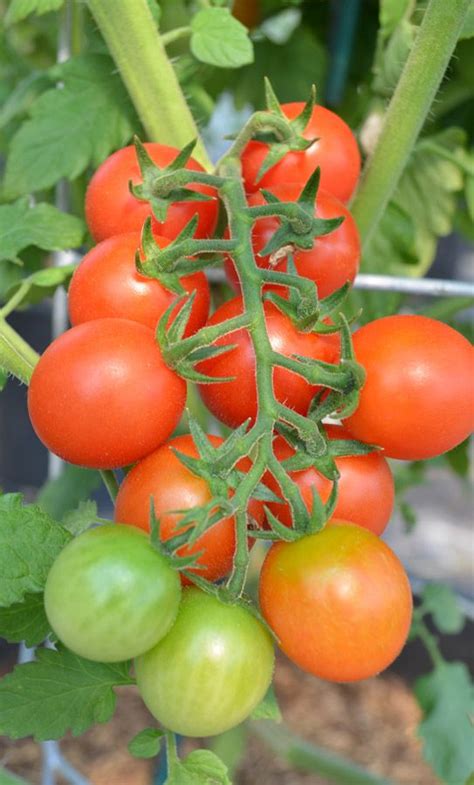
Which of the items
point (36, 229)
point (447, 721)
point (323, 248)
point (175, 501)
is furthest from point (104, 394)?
A: point (447, 721)

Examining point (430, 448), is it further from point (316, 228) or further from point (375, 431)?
point (316, 228)

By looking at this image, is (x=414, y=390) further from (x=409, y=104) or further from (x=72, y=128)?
(x=72, y=128)

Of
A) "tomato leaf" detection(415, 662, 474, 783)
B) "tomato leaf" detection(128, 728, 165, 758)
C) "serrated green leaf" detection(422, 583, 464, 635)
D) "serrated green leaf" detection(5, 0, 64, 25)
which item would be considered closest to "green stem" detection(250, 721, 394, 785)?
"tomato leaf" detection(415, 662, 474, 783)

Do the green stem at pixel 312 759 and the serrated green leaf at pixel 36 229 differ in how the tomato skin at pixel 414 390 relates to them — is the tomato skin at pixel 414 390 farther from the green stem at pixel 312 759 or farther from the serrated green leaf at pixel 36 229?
the green stem at pixel 312 759

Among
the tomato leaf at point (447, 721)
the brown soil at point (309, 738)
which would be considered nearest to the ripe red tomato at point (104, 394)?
the tomato leaf at point (447, 721)

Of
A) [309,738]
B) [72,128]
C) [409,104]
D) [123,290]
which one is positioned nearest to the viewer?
[123,290]

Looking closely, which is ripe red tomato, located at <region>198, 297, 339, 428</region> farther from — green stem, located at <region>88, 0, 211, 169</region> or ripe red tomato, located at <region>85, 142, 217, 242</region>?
green stem, located at <region>88, 0, 211, 169</region>

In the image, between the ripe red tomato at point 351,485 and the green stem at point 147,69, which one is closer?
the ripe red tomato at point 351,485
